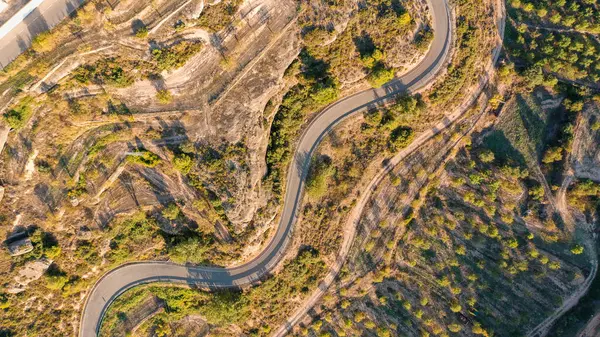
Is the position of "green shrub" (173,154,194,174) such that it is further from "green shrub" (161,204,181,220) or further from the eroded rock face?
the eroded rock face

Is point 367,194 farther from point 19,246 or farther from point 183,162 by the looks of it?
point 19,246

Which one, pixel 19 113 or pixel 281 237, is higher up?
pixel 19 113

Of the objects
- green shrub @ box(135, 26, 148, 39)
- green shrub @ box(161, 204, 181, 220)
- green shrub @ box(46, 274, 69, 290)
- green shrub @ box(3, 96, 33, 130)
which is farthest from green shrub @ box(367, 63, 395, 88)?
green shrub @ box(46, 274, 69, 290)

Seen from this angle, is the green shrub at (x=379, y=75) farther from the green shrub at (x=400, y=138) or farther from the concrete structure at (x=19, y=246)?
the concrete structure at (x=19, y=246)

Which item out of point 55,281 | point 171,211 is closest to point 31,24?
point 171,211

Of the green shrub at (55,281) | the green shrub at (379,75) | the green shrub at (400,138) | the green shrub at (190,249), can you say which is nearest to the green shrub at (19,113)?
the green shrub at (55,281)

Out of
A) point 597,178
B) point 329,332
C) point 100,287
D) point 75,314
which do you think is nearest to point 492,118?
point 597,178

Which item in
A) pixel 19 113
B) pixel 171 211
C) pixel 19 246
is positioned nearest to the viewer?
pixel 19 113

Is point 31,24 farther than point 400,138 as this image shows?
No

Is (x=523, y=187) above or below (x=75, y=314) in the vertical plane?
below

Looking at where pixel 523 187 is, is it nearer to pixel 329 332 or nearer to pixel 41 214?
pixel 329 332
